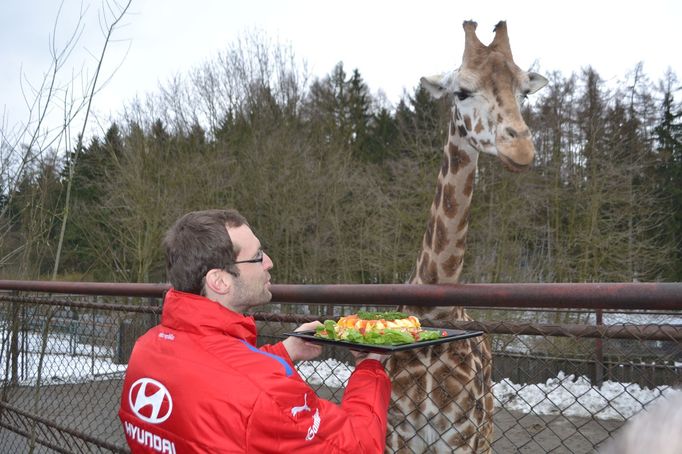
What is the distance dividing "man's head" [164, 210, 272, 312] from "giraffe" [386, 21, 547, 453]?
3.33 ft

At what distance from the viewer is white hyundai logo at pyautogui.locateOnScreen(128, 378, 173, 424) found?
5.83 feet

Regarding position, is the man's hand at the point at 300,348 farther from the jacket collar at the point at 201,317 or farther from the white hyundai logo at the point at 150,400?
the white hyundai logo at the point at 150,400

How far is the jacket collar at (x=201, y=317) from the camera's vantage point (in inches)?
74.2

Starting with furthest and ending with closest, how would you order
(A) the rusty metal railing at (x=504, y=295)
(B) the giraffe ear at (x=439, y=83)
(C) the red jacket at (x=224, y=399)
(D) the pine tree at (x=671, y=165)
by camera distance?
(D) the pine tree at (x=671, y=165)
(B) the giraffe ear at (x=439, y=83)
(A) the rusty metal railing at (x=504, y=295)
(C) the red jacket at (x=224, y=399)

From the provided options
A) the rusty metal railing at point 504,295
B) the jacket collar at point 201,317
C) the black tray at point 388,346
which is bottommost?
the black tray at point 388,346

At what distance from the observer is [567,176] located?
1586 cm

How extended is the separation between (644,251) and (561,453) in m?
9.14

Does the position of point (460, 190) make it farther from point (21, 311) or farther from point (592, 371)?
point (592, 371)

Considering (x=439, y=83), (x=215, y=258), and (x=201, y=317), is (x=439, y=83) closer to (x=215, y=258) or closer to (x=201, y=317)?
(x=215, y=258)

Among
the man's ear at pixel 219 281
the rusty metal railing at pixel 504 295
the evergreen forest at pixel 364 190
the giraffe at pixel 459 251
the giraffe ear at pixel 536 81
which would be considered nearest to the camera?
Answer: the rusty metal railing at pixel 504 295

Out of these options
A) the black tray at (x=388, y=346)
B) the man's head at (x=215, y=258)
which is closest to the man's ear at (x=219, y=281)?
the man's head at (x=215, y=258)

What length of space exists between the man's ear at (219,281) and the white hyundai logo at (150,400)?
35 centimetres

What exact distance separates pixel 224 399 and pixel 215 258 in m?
0.52

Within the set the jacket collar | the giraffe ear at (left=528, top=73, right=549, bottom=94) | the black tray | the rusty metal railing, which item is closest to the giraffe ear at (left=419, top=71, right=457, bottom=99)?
the giraffe ear at (left=528, top=73, right=549, bottom=94)
